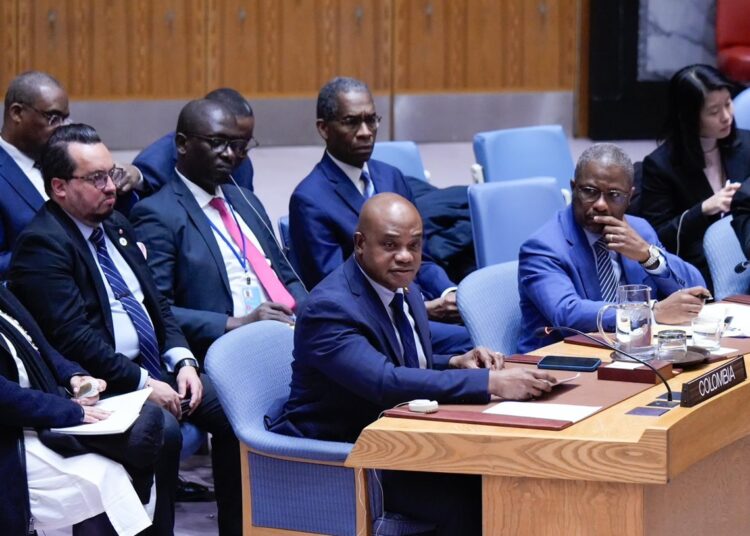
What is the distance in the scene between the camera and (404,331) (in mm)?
3594

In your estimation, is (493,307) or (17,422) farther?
(493,307)

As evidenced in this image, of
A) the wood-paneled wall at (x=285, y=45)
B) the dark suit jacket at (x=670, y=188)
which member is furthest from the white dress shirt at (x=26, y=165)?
the wood-paneled wall at (x=285, y=45)

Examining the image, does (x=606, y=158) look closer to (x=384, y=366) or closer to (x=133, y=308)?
(x=384, y=366)

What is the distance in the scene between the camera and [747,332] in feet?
13.2

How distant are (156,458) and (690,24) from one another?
7.60m

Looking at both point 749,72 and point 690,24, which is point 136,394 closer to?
point 749,72

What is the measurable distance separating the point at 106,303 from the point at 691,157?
2670 millimetres

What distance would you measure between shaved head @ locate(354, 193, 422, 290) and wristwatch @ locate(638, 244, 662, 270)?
106cm

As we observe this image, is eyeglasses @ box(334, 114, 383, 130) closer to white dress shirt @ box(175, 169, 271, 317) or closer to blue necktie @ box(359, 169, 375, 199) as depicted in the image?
blue necktie @ box(359, 169, 375, 199)

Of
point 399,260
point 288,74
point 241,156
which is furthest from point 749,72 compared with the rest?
point 399,260

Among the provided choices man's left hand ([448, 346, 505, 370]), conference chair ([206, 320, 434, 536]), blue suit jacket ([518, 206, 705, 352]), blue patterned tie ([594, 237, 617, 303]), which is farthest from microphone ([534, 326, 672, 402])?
conference chair ([206, 320, 434, 536])

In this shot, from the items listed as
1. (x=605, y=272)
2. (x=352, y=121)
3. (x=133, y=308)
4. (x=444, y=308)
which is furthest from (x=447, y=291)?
(x=133, y=308)

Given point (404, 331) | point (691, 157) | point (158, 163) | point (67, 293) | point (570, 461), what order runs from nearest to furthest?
point (570, 461) < point (404, 331) < point (67, 293) < point (158, 163) < point (691, 157)

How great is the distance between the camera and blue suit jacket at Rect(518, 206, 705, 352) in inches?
163
